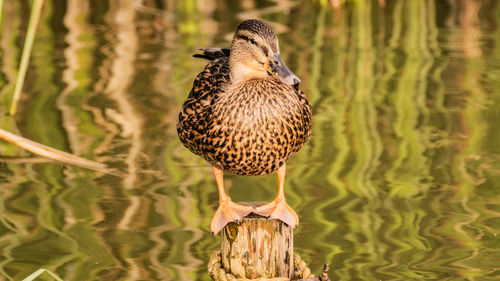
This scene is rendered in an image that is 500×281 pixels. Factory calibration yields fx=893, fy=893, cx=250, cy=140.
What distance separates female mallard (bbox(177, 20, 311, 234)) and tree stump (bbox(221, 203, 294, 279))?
0.04 metres

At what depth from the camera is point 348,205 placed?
4.90m

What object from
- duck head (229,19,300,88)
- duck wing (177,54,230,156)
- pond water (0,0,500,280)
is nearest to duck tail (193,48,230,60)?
duck wing (177,54,230,156)

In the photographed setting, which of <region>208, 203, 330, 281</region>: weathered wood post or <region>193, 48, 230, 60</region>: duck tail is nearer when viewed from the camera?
<region>208, 203, 330, 281</region>: weathered wood post

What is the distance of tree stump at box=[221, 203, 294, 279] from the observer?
3.33m

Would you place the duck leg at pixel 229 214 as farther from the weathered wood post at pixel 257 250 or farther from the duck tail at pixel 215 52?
the duck tail at pixel 215 52

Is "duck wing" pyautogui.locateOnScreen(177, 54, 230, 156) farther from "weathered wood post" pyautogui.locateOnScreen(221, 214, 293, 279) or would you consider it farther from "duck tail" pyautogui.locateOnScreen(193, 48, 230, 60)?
"weathered wood post" pyautogui.locateOnScreen(221, 214, 293, 279)

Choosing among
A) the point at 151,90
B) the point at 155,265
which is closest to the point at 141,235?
the point at 155,265

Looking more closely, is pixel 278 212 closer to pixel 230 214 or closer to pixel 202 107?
pixel 230 214

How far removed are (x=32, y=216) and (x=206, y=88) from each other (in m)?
1.67

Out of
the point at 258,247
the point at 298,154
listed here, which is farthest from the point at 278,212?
the point at 298,154

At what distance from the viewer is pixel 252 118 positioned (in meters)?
3.32

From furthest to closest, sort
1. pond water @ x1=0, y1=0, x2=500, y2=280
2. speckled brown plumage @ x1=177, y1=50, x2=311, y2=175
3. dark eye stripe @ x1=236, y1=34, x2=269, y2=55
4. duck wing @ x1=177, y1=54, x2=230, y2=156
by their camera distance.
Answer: pond water @ x1=0, y1=0, x2=500, y2=280
duck wing @ x1=177, y1=54, x2=230, y2=156
speckled brown plumage @ x1=177, y1=50, x2=311, y2=175
dark eye stripe @ x1=236, y1=34, x2=269, y2=55

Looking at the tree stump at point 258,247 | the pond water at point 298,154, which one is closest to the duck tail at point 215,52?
the tree stump at point 258,247

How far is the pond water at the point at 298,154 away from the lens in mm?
4383
